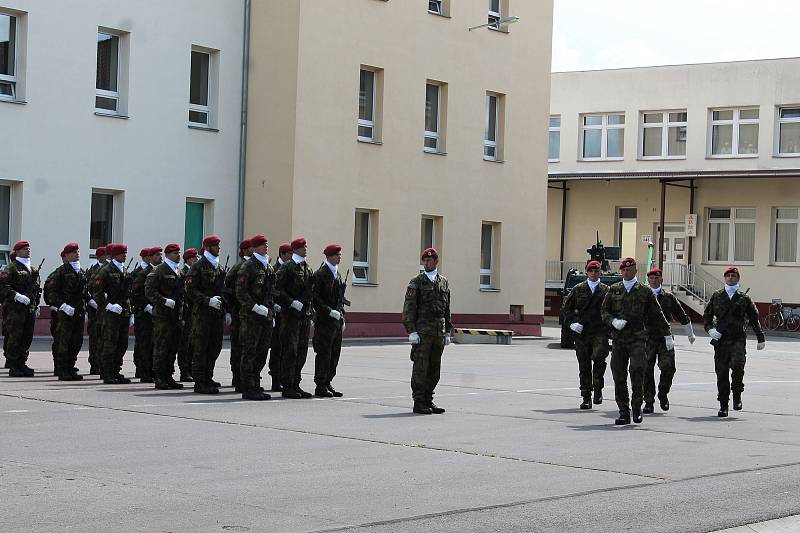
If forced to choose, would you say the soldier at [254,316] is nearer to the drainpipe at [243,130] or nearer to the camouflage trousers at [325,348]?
the camouflage trousers at [325,348]

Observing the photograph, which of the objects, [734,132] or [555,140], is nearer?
[734,132]

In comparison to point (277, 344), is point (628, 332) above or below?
above

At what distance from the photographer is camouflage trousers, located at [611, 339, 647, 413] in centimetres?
1559

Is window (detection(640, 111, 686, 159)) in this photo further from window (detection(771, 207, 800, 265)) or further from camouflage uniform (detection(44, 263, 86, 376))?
camouflage uniform (detection(44, 263, 86, 376))

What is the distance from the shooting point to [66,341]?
62.0 feet

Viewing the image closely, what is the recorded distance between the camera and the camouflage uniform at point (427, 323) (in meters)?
16.1

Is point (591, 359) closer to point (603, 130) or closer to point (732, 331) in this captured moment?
point (732, 331)

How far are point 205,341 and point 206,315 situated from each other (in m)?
0.43

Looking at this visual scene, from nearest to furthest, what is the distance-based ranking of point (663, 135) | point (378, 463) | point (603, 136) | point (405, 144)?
point (378, 463) < point (405, 144) < point (663, 135) < point (603, 136)

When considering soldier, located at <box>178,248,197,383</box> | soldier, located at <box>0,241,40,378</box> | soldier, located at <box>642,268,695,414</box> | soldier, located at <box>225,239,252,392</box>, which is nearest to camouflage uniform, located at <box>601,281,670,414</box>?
soldier, located at <box>642,268,695,414</box>

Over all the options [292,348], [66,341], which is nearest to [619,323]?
[292,348]

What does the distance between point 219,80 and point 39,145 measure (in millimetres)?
5262

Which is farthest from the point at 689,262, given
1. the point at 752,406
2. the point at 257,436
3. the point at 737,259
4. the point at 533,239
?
the point at 257,436

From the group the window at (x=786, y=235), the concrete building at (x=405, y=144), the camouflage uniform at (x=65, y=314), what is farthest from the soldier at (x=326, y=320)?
the window at (x=786, y=235)
